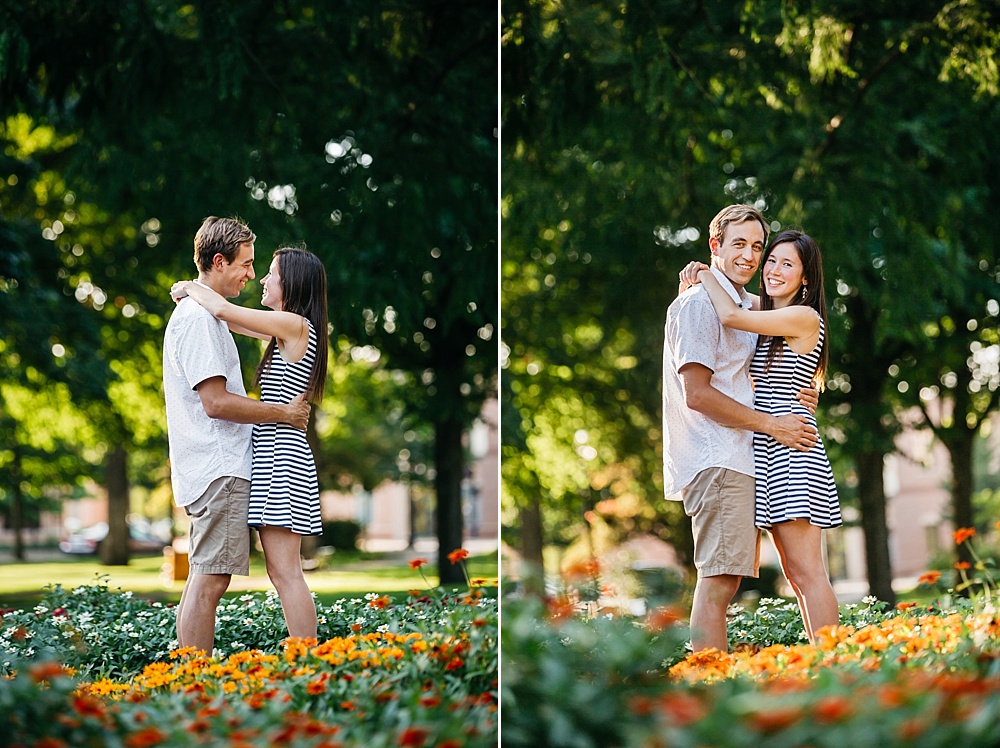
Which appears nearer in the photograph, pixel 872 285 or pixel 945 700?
pixel 945 700

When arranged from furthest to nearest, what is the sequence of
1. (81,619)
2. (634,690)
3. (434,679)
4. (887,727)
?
(81,619) < (434,679) < (634,690) < (887,727)

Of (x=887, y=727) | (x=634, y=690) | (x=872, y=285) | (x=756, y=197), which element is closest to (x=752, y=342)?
(x=634, y=690)

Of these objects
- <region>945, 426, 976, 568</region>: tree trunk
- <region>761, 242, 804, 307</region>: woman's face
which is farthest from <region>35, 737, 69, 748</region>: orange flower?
<region>945, 426, 976, 568</region>: tree trunk

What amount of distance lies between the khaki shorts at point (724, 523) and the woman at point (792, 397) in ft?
0.19

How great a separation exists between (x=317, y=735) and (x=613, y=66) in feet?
15.8

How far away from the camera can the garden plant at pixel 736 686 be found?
184cm

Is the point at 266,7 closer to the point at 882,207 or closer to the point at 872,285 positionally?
the point at 882,207

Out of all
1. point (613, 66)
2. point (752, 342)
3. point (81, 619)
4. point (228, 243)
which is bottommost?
point (81, 619)

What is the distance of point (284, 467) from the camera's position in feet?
10.9

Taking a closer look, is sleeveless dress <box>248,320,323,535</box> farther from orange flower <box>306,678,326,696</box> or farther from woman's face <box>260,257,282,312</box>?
orange flower <box>306,678,326,696</box>

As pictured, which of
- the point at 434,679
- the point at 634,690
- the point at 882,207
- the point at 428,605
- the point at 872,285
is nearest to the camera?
the point at 634,690

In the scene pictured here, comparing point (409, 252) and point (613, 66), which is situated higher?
point (613, 66)

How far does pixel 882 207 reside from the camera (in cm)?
654

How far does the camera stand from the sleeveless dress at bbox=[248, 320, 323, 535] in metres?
3.28
